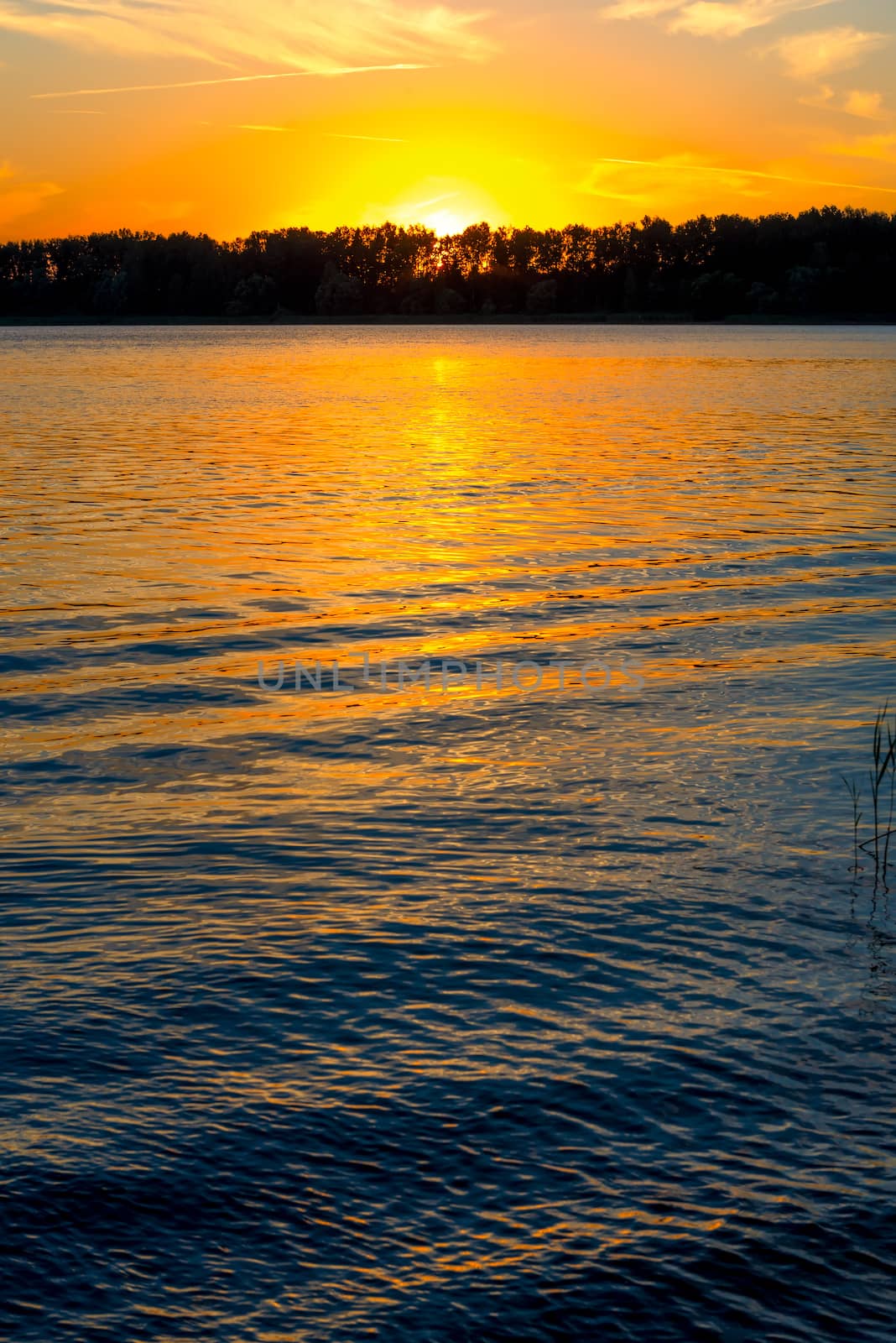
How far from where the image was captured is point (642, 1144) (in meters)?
6.36

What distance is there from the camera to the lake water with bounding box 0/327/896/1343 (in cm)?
557

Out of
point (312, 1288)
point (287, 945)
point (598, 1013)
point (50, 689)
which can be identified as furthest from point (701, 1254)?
point (50, 689)

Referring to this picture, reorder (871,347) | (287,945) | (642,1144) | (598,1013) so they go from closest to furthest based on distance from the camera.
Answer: (642,1144)
(598,1013)
(287,945)
(871,347)

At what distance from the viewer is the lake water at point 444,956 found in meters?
5.57

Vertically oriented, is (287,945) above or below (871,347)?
below

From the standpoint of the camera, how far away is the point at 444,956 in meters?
8.34

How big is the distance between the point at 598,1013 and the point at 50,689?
9.00 m

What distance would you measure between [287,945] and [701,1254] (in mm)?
3557

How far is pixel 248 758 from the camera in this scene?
12.5 meters

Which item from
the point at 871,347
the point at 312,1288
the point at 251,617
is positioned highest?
the point at 871,347

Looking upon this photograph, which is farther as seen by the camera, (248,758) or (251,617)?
(251,617)

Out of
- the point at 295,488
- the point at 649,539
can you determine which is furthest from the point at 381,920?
the point at 295,488

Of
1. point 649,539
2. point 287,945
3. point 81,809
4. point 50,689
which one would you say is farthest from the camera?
point 649,539

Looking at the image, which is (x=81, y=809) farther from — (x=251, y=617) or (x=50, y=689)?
(x=251, y=617)
